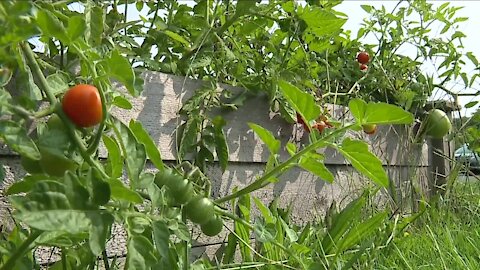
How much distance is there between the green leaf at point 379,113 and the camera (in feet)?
2.67

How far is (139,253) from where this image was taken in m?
0.67

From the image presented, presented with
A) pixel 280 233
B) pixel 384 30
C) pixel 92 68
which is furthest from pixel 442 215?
pixel 92 68

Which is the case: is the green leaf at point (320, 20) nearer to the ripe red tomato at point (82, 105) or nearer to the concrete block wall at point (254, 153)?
the concrete block wall at point (254, 153)

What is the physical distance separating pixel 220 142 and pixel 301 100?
0.57 metres

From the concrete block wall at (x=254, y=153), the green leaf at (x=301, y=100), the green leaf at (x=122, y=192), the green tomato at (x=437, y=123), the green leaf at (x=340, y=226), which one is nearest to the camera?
the green leaf at (x=122, y=192)

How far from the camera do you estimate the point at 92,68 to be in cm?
67

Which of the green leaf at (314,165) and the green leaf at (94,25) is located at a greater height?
the green leaf at (94,25)

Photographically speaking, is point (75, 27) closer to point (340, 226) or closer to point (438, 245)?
point (340, 226)

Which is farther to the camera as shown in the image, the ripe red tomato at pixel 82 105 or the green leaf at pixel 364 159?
the green leaf at pixel 364 159

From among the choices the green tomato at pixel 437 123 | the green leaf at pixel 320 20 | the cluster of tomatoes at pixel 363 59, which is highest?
the cluster of tomatoes at pixel 363 59

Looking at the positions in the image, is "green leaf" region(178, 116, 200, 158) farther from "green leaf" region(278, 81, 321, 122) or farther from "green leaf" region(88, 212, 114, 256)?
"green leaf" region(88, 212, 114, 256)

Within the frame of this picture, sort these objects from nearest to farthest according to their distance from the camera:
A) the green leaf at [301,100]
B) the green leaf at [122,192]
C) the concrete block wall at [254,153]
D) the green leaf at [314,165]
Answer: the green leaf at [122,192] → the green leaf at [301,100] → the green leaf at [314,165] → the concrete block wall at [254,153]

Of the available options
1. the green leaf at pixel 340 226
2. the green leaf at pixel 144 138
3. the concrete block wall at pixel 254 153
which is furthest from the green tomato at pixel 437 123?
the green leaf at pixel 144 138

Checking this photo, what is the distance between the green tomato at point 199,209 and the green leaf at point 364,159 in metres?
0.22
